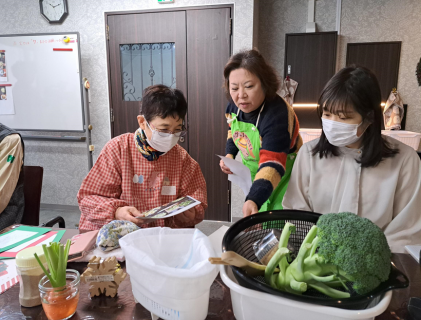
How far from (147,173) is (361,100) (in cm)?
96

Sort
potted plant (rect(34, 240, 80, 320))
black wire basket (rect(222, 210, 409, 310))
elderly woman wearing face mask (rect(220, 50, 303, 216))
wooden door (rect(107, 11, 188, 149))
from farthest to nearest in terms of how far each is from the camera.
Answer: wooden door (rect(107, 11, 188, 149)) → elderly woman wearing face mask (rect(220, 50, 303, 216)) → potted plant (rect(34, 240, 80, 320)) → black wire basket (rect(222, 210, 409, 310))

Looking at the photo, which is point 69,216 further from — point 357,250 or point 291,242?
point 357,250

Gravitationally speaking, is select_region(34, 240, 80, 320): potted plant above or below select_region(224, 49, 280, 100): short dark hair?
below

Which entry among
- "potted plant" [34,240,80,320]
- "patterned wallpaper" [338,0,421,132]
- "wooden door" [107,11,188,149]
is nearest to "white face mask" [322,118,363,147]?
"potted plant" [34,240,80,320]

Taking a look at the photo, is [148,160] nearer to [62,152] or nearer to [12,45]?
[62,152]

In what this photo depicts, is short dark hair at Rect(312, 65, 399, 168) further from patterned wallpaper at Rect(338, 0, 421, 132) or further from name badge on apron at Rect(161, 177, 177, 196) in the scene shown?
patterned wallpaper at Rect(338, 0, 421, 132)

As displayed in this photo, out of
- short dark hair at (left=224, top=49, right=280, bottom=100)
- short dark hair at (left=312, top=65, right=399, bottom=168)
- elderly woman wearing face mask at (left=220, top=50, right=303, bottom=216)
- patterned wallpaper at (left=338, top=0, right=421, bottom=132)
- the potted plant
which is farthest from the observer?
patterned wallpaper at (left=338, top=0, right=421, bottom=132)

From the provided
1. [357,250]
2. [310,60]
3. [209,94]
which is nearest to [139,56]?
[209,94]

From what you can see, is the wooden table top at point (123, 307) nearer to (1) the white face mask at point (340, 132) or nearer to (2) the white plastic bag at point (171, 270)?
(2) the white plastic bag at point (171, 270)

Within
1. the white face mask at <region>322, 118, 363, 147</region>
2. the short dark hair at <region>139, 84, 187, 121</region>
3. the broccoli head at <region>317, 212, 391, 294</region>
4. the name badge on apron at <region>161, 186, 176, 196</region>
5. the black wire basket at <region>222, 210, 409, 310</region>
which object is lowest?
the name badge on apron at <region>161, 186, 176, 196</region>

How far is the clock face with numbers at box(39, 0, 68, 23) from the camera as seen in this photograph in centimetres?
332

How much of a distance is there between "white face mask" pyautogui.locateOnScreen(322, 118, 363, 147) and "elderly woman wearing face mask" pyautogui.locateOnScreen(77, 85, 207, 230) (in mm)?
623

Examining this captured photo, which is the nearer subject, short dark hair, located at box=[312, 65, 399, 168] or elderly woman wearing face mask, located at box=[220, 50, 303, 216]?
short dark hair, located at box=[312, 65, 399, 168]

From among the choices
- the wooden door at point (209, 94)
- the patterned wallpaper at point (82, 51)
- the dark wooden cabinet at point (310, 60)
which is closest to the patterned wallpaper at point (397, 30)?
the dark wooden cabinet at point (310, 60)
